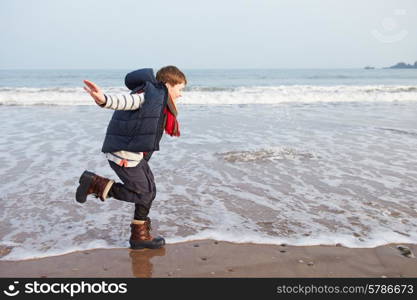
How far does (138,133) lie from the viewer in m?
3.22

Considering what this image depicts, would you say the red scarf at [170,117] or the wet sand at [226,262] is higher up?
the red scarf at [170,117]

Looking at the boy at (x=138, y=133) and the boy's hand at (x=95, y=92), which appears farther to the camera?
the boy at (x=138, y=133)

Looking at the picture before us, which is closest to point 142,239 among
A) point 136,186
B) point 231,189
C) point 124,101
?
point 136,186

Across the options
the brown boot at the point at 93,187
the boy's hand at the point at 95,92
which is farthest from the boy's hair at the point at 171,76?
the brown boot at the point at 93,187

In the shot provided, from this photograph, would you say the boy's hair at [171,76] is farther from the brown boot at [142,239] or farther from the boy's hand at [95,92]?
the brown boot at [142,239]

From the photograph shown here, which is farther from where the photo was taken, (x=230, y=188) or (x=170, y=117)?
(x=230, y=188)

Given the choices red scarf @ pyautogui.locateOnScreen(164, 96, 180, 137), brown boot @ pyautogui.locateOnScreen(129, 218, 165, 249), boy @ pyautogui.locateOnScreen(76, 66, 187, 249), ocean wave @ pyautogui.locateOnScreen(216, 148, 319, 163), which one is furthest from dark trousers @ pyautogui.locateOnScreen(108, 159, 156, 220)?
ocean wave @ pyautogui.locateOnScreen(216, 148, 319, 163)

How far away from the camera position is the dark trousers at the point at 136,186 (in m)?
3.41

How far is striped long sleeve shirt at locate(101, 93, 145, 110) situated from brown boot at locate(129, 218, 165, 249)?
38.7 inches

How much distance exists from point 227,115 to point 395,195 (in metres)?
8.44

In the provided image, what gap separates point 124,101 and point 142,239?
44.2 inches

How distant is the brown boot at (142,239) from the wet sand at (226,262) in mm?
55

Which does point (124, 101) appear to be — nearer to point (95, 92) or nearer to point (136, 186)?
point (95, 92)

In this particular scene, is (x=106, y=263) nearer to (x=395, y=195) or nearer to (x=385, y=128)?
(x=395, y=195)
